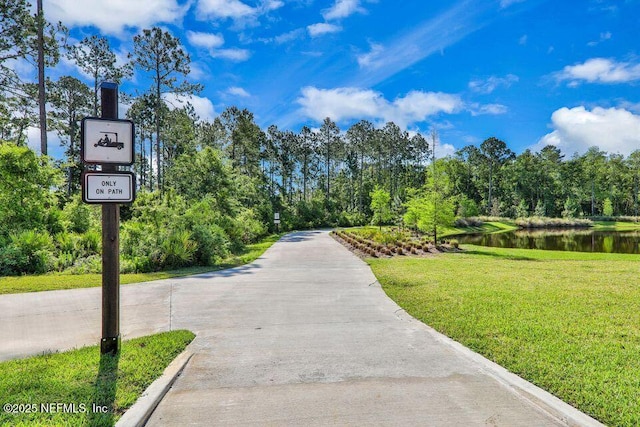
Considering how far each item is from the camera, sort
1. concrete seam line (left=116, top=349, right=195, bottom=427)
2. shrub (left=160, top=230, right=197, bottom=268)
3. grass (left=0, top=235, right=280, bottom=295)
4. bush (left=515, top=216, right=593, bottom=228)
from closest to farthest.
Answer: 1. concrete seam line (left=116, top=349, right=195, bottom=427)
2. grass (left=0, top=235, right=280, bottom=295)
3. shrub (left=160, top=230, right=197, bottom=268)
4. bush (left=515, top=216, right=593, bottom=228)

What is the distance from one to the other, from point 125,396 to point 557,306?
23.9 feet

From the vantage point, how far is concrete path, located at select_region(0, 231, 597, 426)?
110 inches

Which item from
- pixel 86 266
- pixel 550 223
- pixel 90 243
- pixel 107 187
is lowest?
pixel 550 223

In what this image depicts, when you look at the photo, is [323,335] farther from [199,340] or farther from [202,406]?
[202,406]

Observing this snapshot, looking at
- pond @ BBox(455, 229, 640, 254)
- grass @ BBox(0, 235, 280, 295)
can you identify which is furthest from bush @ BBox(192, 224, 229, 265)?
pond @ BBox(455, 229, 640, 254)

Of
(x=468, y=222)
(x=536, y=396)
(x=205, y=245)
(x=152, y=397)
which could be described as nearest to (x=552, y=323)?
(x=536, y=396)

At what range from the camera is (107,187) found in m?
3.74

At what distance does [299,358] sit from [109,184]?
119 inches

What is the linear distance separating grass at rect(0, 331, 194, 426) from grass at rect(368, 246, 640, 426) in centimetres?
398

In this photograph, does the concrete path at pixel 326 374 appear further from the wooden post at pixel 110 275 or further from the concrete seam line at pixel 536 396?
the wooden post at pixel 110 275

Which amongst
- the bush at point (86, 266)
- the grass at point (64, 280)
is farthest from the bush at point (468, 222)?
the bush at point (86, 266)

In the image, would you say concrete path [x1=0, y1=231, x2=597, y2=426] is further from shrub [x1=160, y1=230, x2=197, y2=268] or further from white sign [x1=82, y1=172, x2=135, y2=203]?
shrub [x1=160, y1=230, x2=197, y2=268]

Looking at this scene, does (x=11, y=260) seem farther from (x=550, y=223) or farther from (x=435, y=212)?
(x=550, y=223)

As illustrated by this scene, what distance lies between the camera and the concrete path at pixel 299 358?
2.79 meters
